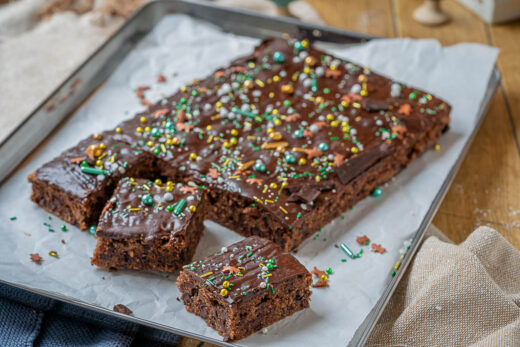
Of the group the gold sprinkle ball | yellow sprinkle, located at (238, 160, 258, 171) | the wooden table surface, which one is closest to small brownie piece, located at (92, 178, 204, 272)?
yellow sprinkle, located at (238, 160, 258, 171)

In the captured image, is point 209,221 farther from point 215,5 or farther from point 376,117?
point 215,5

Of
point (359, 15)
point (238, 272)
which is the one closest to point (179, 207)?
point (238, 272)

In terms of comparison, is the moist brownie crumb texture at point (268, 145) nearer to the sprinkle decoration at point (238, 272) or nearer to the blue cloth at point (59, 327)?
the sprinkle decoration at point (238, 272)

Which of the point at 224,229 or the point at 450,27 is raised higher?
the point at 450,27

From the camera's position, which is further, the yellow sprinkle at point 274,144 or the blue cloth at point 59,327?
the yellow sprinkle at point 274,144

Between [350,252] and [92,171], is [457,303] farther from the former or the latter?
[92,171]

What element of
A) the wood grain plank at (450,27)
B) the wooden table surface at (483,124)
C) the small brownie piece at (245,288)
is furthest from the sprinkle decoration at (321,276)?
the wood grain plank at (450,27)

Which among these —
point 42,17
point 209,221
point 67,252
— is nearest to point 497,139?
point 209,221
